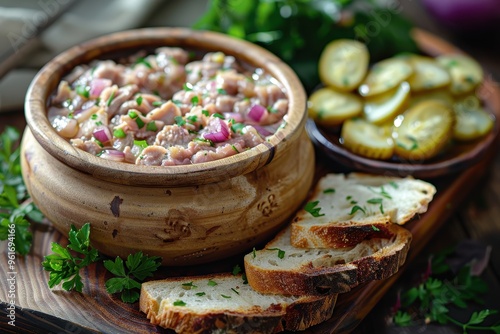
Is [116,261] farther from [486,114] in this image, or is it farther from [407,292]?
[486,114]

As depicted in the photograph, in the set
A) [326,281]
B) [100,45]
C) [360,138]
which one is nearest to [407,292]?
[326,281]

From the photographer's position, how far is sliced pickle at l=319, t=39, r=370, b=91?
13.1 ft

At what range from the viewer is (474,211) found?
12.9 feet

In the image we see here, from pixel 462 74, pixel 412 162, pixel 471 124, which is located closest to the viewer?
pixel 412 162

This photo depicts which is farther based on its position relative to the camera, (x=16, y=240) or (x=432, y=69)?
(x=432, y=69)

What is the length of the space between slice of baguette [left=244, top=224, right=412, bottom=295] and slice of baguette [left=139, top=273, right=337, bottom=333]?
53 millimetres

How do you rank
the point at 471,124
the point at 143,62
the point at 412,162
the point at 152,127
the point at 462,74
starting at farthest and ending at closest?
1. the point at 462,74
2. the point at 471,124
3. the point at 412,162
4. the point at 143,62
5. the point at 152,127

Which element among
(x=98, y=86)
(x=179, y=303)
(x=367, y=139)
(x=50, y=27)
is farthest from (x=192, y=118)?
(x=50, y=27)

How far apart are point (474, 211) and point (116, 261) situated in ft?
7.49

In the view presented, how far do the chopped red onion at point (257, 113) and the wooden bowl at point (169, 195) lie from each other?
0.46 ft

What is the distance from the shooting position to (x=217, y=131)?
297 cm

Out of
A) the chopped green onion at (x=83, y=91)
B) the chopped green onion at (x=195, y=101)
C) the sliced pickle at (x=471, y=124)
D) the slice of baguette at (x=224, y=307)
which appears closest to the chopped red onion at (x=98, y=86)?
the chopped green onion at (x=83, y=91)

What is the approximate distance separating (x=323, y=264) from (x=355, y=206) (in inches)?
15.3

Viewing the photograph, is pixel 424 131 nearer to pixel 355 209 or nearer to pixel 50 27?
pixel 355 209
